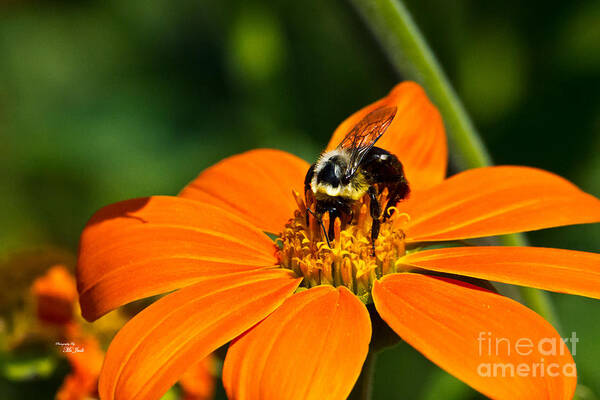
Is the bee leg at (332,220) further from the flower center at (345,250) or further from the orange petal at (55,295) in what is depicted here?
the orange petal at (55,295)

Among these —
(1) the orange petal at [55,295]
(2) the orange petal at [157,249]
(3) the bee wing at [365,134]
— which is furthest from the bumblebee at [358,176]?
(1) the orange petal at [55,295]

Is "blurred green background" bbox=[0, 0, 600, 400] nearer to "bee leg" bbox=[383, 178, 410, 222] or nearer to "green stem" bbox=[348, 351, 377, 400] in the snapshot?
"bee leg" bbox=[383, 178, 410, 222]

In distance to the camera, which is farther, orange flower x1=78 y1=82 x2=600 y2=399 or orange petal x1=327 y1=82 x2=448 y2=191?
orange petal x1=327 y1=82 x2=448 y2=191

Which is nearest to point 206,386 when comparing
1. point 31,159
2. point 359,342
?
point 359,342

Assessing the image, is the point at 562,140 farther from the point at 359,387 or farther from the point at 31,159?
the point at 31,159

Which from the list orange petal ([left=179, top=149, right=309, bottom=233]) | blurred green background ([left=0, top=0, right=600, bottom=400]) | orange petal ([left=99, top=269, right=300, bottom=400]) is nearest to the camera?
orange petal ([left=99, top=269, right=300, bottom=400])

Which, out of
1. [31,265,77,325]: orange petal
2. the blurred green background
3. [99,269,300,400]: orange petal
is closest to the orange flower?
[99,269,300,400]: orange petal

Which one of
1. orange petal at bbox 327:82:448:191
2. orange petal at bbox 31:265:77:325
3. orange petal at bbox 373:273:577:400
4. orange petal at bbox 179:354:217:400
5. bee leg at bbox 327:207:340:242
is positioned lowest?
orange petal at bbox 179:354:217:400
